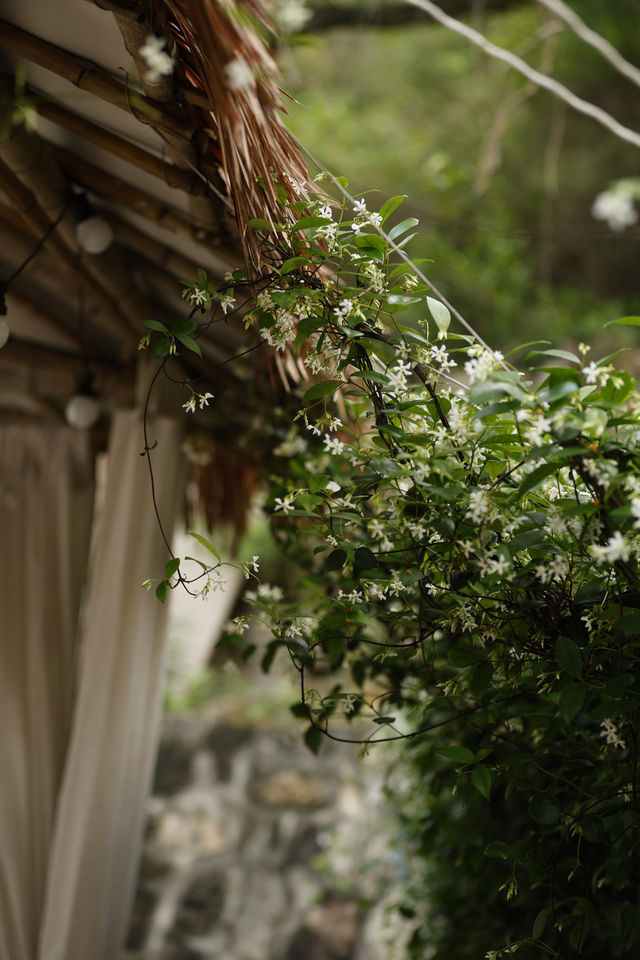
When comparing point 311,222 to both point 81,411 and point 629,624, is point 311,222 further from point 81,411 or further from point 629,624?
point 81,411

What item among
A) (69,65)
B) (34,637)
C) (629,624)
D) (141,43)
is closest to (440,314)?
(629,624)

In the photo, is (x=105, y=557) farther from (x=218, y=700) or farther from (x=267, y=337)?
(x=218, y=700)

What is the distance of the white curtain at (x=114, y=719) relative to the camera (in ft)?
5.72

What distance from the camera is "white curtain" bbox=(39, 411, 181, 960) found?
1.74 metres

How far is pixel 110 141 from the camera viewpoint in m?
1.32

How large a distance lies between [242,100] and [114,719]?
141 centimetres

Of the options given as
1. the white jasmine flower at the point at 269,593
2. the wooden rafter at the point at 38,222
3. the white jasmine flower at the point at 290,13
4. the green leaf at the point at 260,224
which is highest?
the wooden rafter at the point at 38,222

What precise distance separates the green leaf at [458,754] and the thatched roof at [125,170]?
1.84ft

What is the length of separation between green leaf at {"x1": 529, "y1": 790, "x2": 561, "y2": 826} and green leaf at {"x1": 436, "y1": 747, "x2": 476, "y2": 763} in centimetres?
9

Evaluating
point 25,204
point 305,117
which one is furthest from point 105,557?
point 305,117

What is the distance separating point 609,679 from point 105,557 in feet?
4.36

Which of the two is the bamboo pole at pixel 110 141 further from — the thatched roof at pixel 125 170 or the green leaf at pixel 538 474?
the green leaf at pixel 538 474

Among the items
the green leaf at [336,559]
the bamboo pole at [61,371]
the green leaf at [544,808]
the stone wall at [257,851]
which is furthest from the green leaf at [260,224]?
the stone wall at [257,851]

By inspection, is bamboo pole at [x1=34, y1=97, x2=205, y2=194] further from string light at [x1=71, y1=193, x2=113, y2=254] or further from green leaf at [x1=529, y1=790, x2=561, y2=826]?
green leaf at [x1=529, y1=790, x2=561, y2=826]
